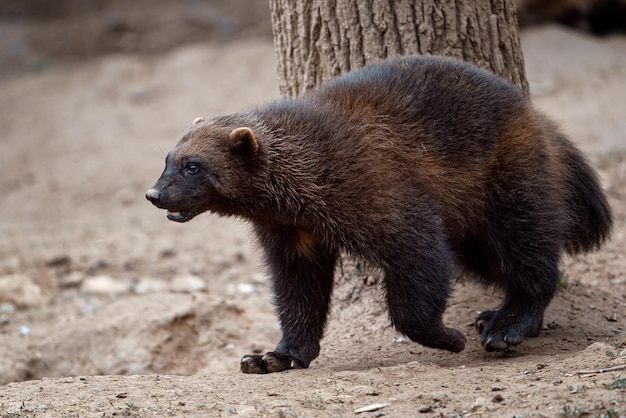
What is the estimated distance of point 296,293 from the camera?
5.38 m

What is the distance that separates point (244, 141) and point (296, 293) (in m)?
1.10

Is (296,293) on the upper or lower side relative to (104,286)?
upper

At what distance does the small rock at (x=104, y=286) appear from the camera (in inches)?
329

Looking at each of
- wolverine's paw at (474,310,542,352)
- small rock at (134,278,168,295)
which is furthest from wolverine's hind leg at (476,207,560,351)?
small rock at (134,278,168,295)

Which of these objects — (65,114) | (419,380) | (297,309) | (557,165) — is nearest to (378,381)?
(419,380)

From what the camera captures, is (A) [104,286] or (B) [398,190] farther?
(A) [104,286]

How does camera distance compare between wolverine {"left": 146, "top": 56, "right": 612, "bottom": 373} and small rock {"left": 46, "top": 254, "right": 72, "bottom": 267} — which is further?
small rock {"left": 46, "top": 254, "right": 72, "bottom": 267}

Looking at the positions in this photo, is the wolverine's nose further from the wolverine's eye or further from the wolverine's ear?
the wolverine's ear

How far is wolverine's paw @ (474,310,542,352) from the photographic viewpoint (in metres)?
5.23

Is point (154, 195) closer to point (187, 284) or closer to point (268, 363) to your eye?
point (268, 363)

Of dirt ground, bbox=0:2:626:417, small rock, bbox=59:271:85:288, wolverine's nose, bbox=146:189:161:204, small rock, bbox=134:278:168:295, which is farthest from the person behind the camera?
small rock, bbox=59:271:85:288

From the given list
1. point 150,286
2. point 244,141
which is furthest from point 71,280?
point 244,141

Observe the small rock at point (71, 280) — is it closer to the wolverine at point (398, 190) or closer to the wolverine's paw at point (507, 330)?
the wolverine at point (398, 190)

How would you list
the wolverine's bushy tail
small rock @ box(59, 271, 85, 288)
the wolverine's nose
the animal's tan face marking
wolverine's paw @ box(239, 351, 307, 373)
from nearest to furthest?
the wolverine's nose, the animal's tan face marking, wolverine's paw @ box(239, 351, 307, 373), the wolverine's bushy tail, small rock @ box(59, 271, 85, 288)
